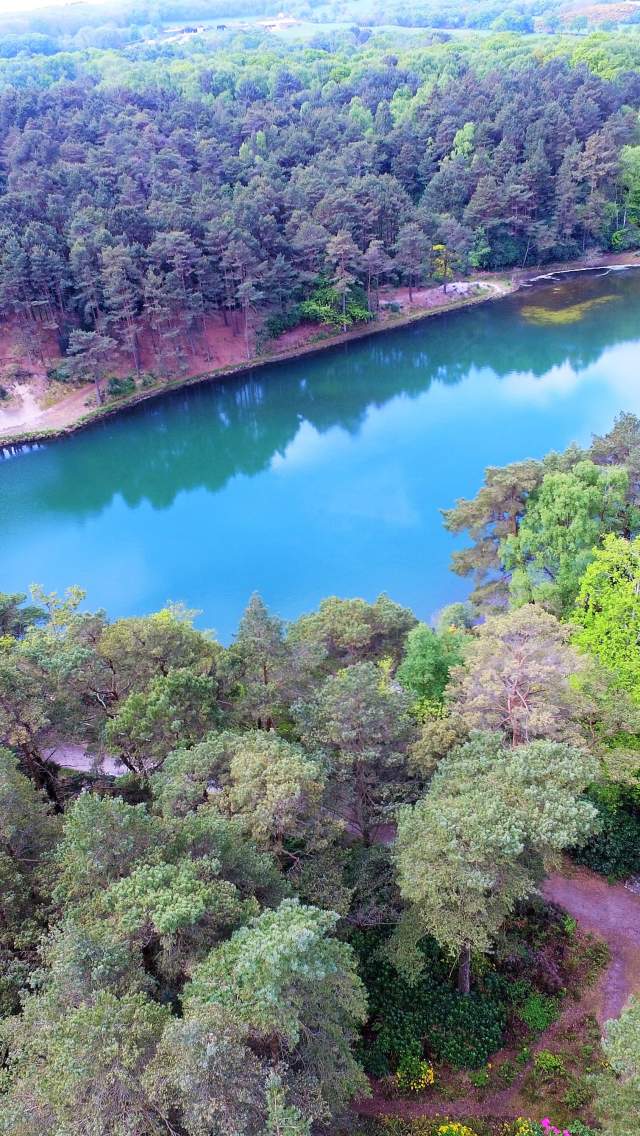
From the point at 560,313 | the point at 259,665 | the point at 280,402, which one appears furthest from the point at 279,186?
the point at 259,665

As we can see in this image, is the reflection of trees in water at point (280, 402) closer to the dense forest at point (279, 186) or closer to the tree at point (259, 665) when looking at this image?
the dense forest at point (279, 186)

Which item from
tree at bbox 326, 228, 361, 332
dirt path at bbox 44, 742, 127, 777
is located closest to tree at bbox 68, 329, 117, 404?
tree at bbox 326, 228, 361, 332

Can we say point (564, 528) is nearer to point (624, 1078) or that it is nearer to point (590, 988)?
point (590, 988)

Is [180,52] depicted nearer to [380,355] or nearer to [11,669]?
[380,355]

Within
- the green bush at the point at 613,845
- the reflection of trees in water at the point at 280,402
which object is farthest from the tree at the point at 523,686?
the reflection of trees in water at the point at 280,402

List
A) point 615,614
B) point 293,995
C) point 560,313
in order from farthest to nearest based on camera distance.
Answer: point 560,313
point 615,614
point 293,995

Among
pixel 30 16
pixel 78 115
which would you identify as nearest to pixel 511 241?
pixel 78 115
